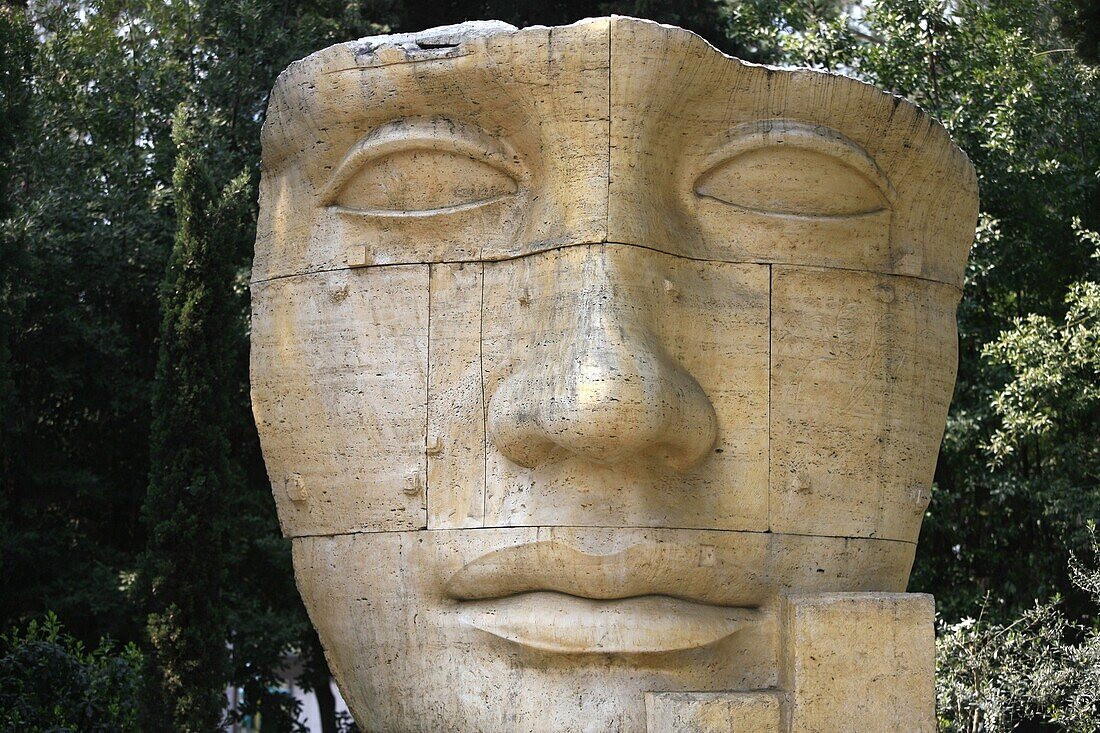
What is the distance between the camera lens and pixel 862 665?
5.12m

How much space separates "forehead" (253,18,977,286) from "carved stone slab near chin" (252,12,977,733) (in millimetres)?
11

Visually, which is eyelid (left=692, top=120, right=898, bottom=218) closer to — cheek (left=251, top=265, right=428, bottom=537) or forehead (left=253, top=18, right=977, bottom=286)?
forehead (left=253, top=18, right=977, bottom=286)

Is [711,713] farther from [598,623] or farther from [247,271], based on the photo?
[247,271]

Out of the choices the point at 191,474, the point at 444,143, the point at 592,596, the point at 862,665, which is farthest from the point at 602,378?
the point at 191,474

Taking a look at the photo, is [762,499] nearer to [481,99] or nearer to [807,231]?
[807,231]

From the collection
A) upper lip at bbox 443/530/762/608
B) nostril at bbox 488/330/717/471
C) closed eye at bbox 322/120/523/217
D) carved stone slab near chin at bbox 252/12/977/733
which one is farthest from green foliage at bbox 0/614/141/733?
nostril at bbox 488/330/717/471

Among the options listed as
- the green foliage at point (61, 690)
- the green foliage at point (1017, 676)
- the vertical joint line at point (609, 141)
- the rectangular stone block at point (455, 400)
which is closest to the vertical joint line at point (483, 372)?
the rectangular stone block at point (455, 400)

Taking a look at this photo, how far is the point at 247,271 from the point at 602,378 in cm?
695

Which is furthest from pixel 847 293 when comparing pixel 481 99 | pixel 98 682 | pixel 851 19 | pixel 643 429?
pixel 851 19

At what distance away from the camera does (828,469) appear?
567 cm

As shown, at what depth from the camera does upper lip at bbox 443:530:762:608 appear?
522 cm

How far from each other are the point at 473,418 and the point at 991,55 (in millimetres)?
8330

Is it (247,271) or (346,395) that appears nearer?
(346,395)

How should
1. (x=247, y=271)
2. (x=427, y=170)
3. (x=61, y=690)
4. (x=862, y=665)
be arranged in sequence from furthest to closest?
(x=247, y=271) → (x=61, y=690) → (x=427, y=170) → (x=862, y=665)
